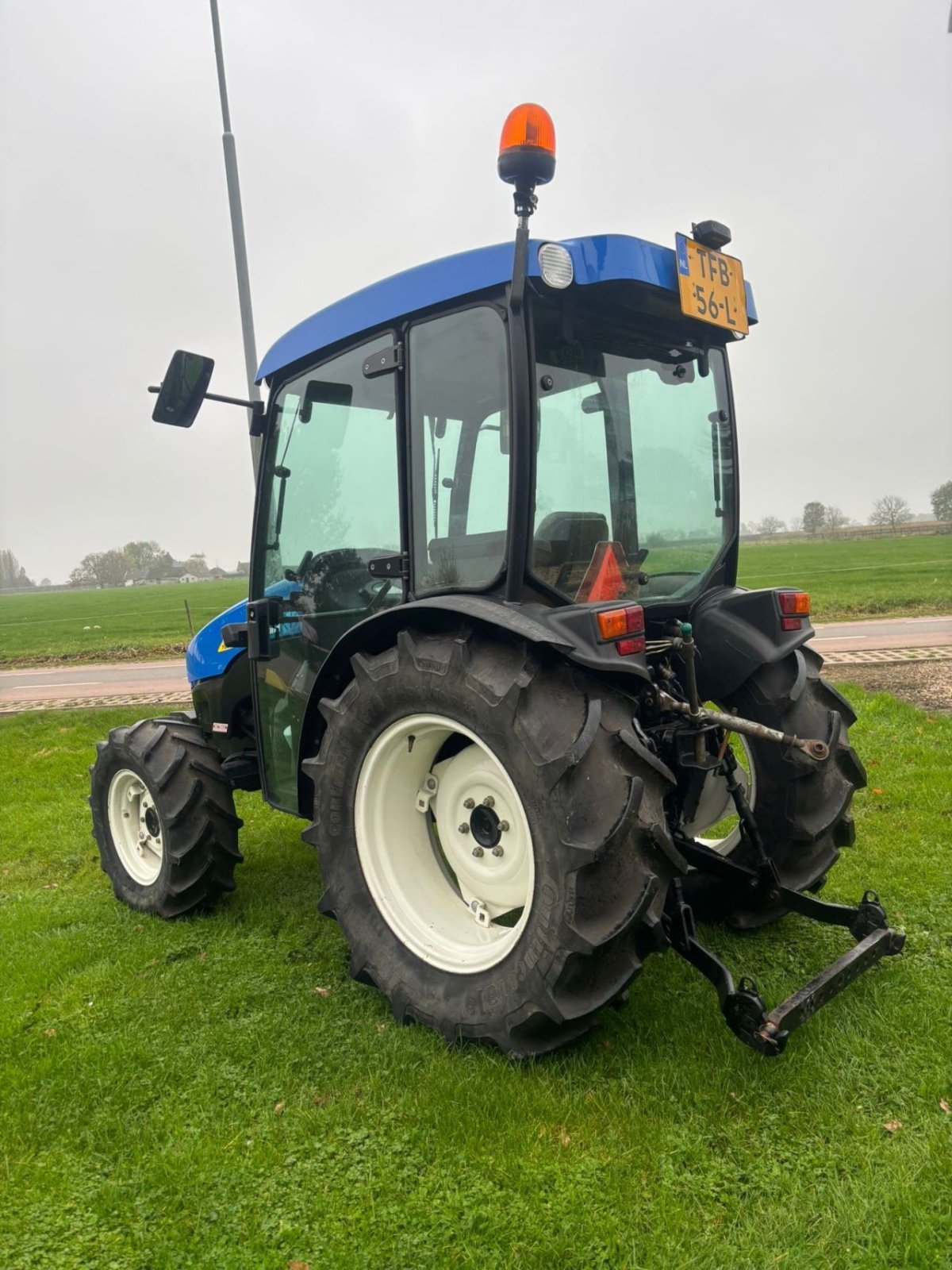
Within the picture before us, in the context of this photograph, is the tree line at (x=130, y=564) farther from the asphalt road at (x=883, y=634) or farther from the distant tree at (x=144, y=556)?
the asphalt road at (x=883, y=634)

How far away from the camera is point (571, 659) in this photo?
7.78ft

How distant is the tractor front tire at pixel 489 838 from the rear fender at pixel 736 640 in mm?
694

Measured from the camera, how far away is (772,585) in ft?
66.4

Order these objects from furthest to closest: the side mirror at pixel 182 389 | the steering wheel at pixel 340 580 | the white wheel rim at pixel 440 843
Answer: the side mirror at pixel 182 389 → the steering wheel at pixel 340 580 → the white wheel rim at pixel 440 843

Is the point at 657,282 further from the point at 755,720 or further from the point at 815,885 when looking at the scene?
the point at 815,885

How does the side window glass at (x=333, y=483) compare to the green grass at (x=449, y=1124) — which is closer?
the green grass at (x=449, y=1124)

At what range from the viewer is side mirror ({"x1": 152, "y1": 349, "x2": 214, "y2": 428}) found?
338 cm

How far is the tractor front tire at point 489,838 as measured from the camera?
224cm

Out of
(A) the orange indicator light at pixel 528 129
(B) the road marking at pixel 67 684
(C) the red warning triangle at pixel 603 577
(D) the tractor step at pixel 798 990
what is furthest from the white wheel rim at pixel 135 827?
(B) the road marking at pixel 67 684

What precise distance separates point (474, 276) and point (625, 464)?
79 cm

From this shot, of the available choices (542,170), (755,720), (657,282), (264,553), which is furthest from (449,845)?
(542,170)

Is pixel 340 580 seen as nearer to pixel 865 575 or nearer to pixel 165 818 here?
pixel 165 818

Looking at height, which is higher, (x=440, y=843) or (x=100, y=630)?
(x=100, y=630)

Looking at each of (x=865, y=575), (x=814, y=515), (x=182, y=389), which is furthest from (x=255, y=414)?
(x=814, y=515)
